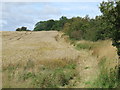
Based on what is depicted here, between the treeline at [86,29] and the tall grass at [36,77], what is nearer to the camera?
the tall grass at [36,77]

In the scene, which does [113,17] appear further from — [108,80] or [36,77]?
[36,77]

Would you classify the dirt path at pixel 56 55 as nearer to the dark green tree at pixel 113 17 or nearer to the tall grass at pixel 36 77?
the tall grass at pixel 36 77

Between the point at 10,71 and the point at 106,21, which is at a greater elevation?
the point at 106,21

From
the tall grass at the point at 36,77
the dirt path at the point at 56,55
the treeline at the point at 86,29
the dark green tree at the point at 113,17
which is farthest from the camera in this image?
the treeline at the point at 86,29

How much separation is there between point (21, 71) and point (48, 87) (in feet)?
11.6

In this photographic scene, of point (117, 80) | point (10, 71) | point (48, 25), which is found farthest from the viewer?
point (48, 25)

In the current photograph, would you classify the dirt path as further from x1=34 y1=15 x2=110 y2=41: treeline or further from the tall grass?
x1=34 y1=15 x2=110 y2=41: treeline

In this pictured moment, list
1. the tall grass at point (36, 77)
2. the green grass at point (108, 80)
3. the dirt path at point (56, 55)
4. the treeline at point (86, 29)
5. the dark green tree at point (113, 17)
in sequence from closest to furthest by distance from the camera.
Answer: the green grass at point (108, 80)
the tall grass at point (36, 77)
the dark green tree at point (113, 17)
the dirt path at point (56, 55)
the treeline at point (86, 29)

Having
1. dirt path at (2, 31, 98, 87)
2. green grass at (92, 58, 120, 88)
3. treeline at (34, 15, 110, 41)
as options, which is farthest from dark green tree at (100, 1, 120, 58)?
dirt path at (2, 31, 98, 87)

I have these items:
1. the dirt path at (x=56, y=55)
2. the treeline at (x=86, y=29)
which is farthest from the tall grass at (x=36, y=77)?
the treeline at (x=86, y=29)

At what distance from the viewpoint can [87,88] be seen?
1055 centimetres

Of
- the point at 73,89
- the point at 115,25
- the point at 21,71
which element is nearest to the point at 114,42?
the point at 115,25

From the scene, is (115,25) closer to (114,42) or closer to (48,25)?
(114,42)

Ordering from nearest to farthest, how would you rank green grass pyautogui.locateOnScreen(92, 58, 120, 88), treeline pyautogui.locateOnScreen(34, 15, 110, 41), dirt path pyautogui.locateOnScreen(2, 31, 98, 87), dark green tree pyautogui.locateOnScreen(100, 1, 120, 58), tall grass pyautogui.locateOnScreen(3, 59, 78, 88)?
green grass pyautogui.locateOnScreen(92, 58, 120, 88) < tall grass pyautogui.locateOnScreen(3, 59, 78, 88) < dark green tree pyautogui.locateOnScreen(100, 1, 120, 58) < dirt path pyautogui.locateOnScreen(2, 31, 98, 87) < treeline pyautogui.locateOnScreen(34, 15, 110, 41)
